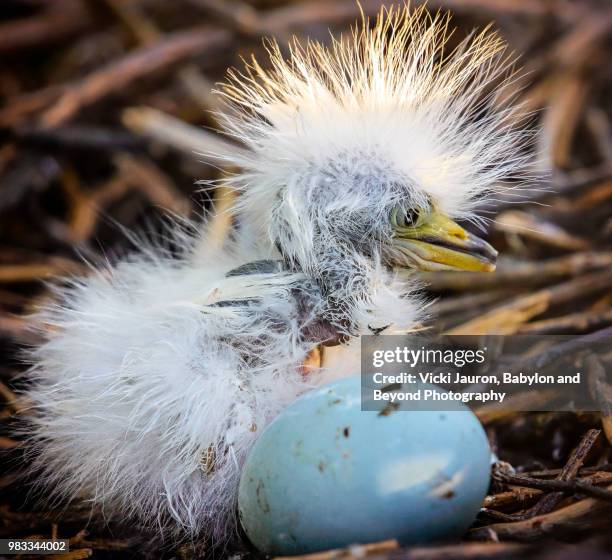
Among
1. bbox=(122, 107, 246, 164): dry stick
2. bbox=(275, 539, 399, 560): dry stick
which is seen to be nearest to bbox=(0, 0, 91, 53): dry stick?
bbox=(122, 107, 246, 164): dry stick

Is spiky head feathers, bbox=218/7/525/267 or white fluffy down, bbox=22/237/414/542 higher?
spiky head feathers, bbox=218/7/525/267

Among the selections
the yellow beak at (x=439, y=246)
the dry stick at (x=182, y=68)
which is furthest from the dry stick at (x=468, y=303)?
the dry stick at (x=182, y=68)

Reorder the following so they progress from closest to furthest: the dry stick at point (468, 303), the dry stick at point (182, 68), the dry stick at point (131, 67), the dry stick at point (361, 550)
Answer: the dry stick at point (361, 550)
the dry stick at point (468, 303)
the dry stick at point (131, 67)
the dry stick at point (182, 68)

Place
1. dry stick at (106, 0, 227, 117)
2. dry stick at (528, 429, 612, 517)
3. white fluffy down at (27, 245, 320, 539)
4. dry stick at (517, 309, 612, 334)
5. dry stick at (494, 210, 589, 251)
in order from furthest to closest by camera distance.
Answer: dry stick at (106, 0, 227, 117)
dry stick at (494, 210, 589, 251)
dry stick at (517, 309, 612, 334)
white fluffy down at (27, 245, 320, 539)
dry stick at (528, 429, 612, 517)

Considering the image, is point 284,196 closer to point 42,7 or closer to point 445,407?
point 445,407

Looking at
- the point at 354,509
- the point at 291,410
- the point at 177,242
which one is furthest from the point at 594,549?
the point at 177,242

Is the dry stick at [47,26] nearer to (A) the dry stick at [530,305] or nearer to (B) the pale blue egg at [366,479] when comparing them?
(A) the dry stick at [530,305]

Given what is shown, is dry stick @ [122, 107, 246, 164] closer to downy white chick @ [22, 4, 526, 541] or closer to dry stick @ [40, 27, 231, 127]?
dry stick @ [40, 27, 231, 127]
